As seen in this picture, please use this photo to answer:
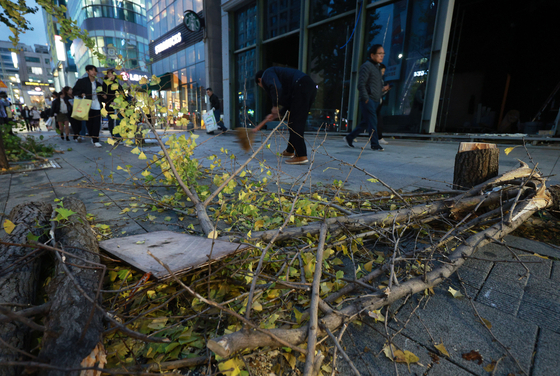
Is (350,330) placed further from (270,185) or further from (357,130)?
(357,130)

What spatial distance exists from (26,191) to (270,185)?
9.63 feet

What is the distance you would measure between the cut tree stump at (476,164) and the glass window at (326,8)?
8435 millimetres

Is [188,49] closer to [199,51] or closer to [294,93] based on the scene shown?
[199,51]

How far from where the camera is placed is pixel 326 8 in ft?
31.8

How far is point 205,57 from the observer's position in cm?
1620

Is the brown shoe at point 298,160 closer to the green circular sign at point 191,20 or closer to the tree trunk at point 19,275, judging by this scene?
the tree trunk at point 19,275

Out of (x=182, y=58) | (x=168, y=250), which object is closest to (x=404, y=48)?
(x=168, y=250)

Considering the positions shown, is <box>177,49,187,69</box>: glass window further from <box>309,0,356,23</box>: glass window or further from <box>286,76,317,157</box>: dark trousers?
<box>286,76,317,157</box>: dark trousers

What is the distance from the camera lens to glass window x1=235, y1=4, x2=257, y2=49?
40.6 feet

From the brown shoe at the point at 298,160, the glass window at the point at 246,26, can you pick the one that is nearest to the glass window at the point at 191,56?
the glass window at the point at 246,26

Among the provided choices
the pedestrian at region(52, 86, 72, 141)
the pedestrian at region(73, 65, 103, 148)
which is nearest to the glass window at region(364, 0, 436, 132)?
the pedestrian at region(73, 65, 103, 148)

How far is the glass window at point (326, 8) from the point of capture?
29.8 ft

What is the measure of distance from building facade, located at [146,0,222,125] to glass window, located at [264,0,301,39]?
17.6 feet

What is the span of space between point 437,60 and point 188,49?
16.0m
